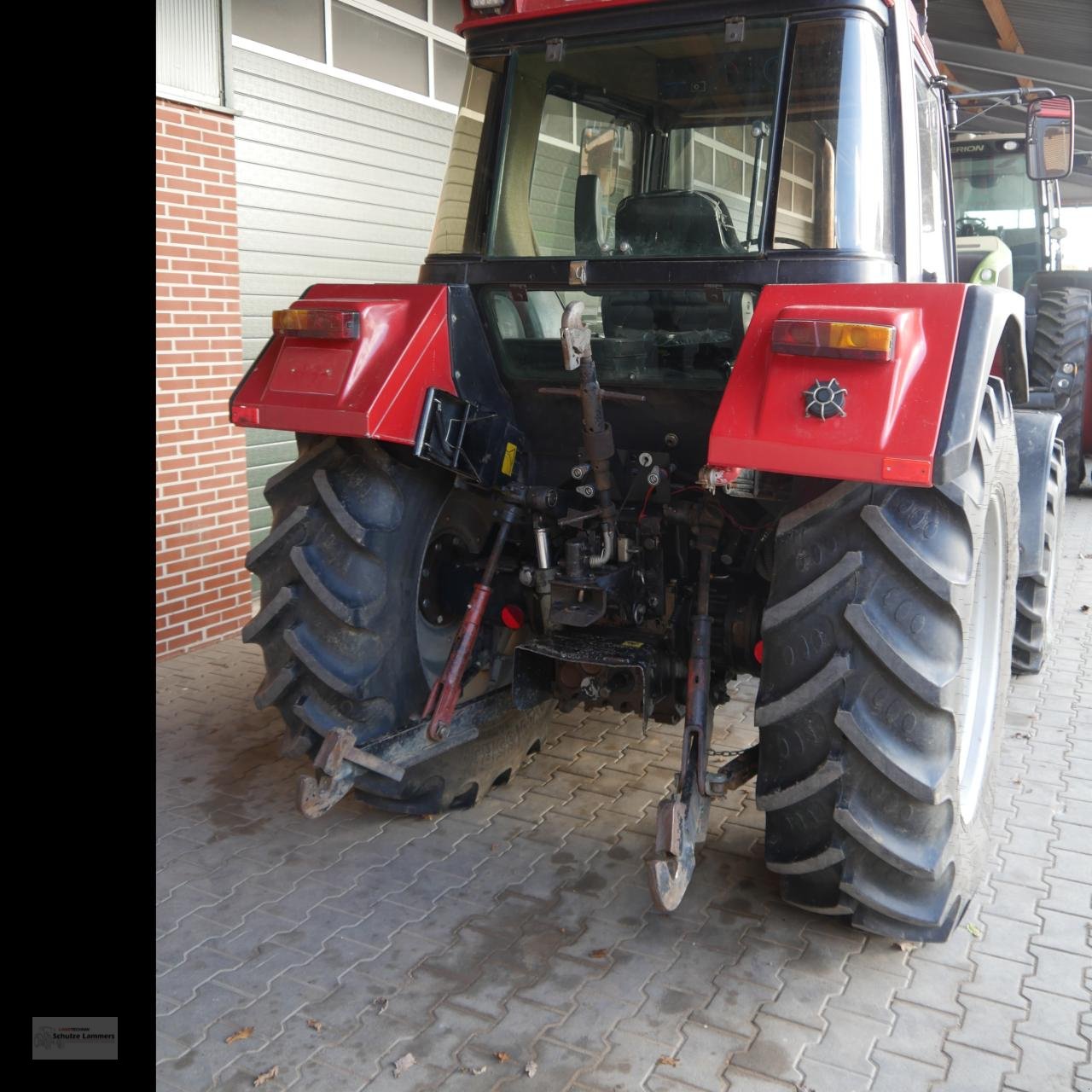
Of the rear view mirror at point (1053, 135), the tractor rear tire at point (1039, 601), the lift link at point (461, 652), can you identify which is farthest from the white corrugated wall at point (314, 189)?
the tractor rear tire at point (1039, 601)

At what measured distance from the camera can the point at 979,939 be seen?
294cm

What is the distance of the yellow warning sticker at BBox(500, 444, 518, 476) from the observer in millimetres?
3335

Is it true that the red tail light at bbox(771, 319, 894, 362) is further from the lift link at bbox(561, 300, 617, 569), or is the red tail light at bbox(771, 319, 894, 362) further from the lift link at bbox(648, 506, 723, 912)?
the lift link at bbox(648, 506, 723, 912)

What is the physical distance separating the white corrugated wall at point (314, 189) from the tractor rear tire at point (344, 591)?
270cm

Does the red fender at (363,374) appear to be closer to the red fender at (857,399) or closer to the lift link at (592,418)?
the lift link at (592,418)

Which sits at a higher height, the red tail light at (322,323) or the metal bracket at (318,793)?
the red tail light at (322,323)

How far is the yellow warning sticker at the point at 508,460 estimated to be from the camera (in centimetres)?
334

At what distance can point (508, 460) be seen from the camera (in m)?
3.36

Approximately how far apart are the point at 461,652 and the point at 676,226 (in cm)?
135

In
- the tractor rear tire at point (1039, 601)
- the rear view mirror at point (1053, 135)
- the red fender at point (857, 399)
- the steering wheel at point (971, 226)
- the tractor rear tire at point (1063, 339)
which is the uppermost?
the steering wheel at point (971, 226)

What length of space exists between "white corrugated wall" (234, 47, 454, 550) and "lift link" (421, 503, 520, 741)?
2932 millimetres

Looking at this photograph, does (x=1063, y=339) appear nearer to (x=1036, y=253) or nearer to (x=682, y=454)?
(x=1036, y=253)

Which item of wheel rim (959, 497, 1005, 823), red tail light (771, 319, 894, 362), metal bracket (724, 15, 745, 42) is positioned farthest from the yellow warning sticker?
wheel rim (959, 497, 1005, 823)
